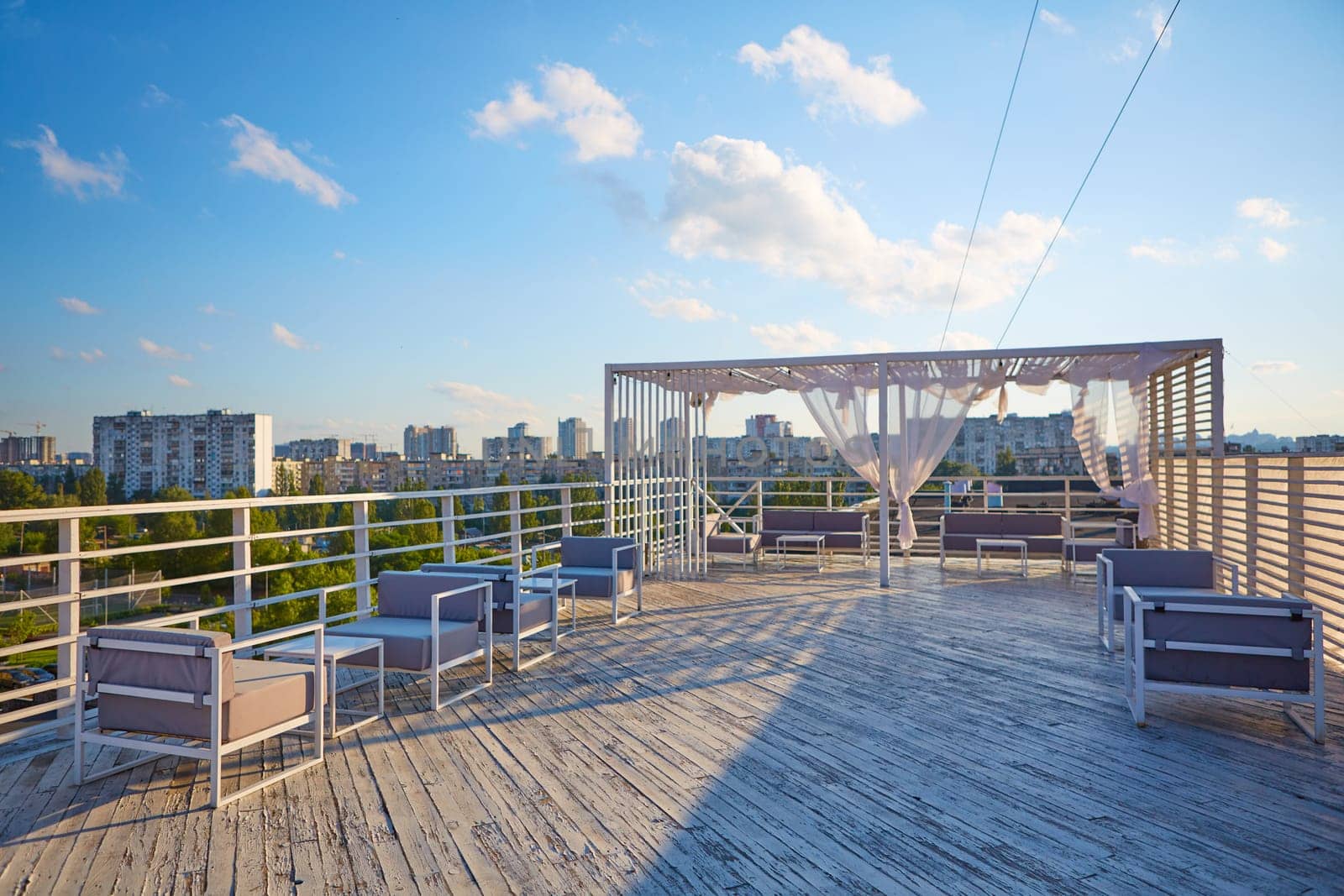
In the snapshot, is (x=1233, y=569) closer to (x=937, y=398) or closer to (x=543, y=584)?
(x=937, y=398)

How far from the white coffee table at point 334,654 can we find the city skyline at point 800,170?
591cm

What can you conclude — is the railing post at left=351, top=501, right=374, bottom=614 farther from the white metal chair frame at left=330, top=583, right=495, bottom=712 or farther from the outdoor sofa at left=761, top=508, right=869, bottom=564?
the outdoor sofa at left=761, top=508, right=869, bottom=564

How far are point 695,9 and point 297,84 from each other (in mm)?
9081

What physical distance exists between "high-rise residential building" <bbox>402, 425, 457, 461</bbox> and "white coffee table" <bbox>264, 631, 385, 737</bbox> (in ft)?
136

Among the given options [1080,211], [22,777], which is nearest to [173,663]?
[22,777]

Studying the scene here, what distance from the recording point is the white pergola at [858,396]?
303 inches

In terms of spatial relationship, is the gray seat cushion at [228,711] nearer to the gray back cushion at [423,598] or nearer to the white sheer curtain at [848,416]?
the gray back cushion at [423,598]

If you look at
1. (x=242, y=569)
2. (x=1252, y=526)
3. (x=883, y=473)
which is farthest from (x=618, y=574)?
(x=1252, y=526)

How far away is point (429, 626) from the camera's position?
4164 millimetres

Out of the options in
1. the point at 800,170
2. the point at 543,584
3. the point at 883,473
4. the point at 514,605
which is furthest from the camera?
the point at 800,170

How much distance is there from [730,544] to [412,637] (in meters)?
5.57

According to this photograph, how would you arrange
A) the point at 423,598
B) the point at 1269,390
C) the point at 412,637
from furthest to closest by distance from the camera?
the point at 1269,390
the point at 423,598
the point at 412,637

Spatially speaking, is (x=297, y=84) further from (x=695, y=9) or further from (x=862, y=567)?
(x=862, y=567)

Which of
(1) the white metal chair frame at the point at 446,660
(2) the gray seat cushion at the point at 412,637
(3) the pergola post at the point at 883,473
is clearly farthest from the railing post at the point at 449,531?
(3) the pergola post at the point at 883,473
